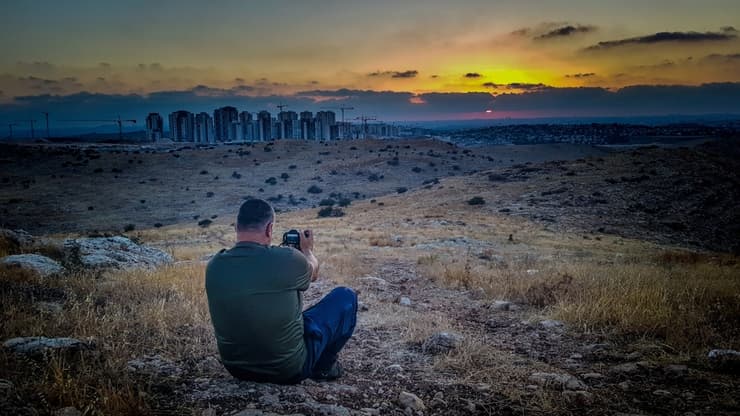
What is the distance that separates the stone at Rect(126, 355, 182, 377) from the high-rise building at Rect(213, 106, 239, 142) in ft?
399

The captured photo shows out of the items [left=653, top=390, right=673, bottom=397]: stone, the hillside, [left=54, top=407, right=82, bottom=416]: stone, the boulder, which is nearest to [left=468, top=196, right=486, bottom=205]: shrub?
the hillside

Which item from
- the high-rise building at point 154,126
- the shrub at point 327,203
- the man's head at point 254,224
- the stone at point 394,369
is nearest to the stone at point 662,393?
the stone at point 394,369

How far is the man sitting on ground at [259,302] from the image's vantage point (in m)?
3.54

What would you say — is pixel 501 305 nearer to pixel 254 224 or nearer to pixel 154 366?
pixel 254 224

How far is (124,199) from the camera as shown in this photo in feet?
129

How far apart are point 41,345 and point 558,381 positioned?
4989 mm

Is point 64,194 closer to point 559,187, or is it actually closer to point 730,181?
point 559,187

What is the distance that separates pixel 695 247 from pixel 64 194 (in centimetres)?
4740

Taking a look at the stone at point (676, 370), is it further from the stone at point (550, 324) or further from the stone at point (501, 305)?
the stone at point (501, 305)

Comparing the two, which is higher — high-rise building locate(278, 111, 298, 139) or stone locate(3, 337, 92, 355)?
high-rise building locate(278, 111, 298, 139)

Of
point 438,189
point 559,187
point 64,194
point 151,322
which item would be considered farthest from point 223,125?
point 151,322

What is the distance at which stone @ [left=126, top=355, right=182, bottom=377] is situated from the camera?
4.21 metres

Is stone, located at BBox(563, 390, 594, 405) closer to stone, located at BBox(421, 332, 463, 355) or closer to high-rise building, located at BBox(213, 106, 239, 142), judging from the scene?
stone, located at BBox(421, 332, 463, 355)

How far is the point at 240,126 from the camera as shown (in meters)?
119
